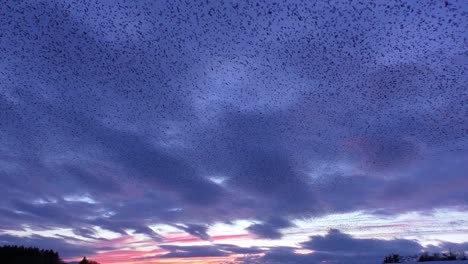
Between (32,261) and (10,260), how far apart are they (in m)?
3.56

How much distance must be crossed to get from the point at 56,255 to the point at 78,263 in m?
4.84

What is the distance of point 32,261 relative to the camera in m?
81.0

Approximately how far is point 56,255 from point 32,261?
193 inches

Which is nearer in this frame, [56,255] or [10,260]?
[10,260]

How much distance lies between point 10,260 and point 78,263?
11.1 metres

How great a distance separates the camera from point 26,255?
80.6 metres

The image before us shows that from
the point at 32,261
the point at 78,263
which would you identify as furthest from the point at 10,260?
the point at 78,263

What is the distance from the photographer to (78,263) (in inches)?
3295

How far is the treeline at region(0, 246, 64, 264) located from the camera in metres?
79.2

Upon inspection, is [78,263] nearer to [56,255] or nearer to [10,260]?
[56,255]

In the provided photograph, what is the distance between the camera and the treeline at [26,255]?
3120 inches

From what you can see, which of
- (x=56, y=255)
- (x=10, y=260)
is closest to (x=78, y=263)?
(x=56, y=255)

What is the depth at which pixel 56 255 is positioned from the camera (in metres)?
85.2
